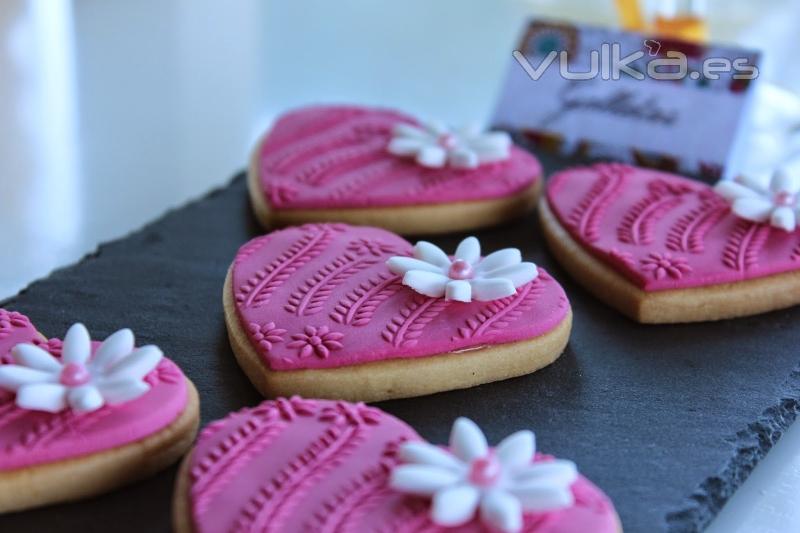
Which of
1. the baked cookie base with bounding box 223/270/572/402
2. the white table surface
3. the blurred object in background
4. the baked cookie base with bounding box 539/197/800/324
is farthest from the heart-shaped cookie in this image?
the blurred object in background

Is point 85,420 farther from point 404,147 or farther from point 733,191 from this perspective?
point 733,191

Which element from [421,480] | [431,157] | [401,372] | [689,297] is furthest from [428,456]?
[431,157]

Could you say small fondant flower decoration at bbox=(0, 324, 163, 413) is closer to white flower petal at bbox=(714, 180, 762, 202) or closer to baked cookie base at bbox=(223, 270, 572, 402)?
baked cookie base at bbox=(223, 270, 572, 402)

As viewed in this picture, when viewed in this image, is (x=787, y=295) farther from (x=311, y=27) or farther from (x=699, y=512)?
(x=311, y=27)

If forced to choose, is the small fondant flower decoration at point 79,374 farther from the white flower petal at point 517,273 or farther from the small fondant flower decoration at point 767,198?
the small fondant flower decoration at point 767,198

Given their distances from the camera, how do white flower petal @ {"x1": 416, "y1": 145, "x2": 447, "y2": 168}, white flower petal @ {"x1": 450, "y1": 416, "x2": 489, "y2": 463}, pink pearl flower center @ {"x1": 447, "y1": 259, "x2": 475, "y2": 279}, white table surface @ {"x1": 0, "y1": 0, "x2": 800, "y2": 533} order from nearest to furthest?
white flower petal @ {"x1": 450, "y1": 416, "x2": 489, "y2": 463}, pink pearl flower center @ {"x1": 447, "y1": 259, "x2": 475, "y2": 279}, white flower petal @ {"x1": 416, "y1": 145, "x2": 447, "y2": 168}, white table surface @ {"x1": 0, "y1": 0, "x2": 800, "y2": 533}

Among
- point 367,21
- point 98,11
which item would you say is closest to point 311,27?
point 367,21
